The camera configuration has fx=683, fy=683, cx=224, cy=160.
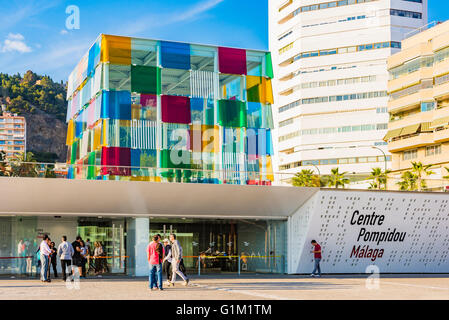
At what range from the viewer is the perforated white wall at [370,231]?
93.4 feet

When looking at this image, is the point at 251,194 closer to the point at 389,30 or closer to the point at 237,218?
the point at 237,218

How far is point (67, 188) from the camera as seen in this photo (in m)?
25.3

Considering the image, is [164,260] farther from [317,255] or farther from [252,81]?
[252,81]

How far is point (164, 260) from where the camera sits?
20516 mm

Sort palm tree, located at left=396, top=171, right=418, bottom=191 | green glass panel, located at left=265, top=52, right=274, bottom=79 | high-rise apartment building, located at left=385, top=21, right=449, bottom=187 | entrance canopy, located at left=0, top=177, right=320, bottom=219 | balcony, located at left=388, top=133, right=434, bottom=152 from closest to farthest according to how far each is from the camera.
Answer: entrance canopy, located at left=0, top=177, right=320, bottom=219 < palm tree, located at left=396, top=171, right=418, bottom=191 < green glass panel, located at left=265, top=52, right=274, bottom=79 < high-rise apartment building, located at left=385, top=21, right=449, bottom=187 < balcony, located at left=388, top=133, right=434, bottom=152

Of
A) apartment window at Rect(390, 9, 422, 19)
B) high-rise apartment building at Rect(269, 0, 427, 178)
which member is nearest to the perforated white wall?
high-rise apartment building at Rect(269, 0, 427, 178)

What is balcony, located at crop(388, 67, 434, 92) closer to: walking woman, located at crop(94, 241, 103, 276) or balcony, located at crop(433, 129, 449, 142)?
balcony, located at crop(433, 129, 449, 142)

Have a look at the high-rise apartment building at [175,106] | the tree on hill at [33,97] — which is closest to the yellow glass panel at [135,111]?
the high-rise apartment building at [175,106]

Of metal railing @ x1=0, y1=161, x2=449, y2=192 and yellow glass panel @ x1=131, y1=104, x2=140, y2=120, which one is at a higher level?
yellow glass panel @ x1=131, y1=104, x2=140, y2=120

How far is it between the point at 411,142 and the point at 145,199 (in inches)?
1993

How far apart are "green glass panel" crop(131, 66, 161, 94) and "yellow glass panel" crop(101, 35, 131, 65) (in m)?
0.71

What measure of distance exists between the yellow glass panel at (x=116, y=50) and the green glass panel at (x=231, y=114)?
5.77 metres

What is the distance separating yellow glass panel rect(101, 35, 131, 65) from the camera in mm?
35906
